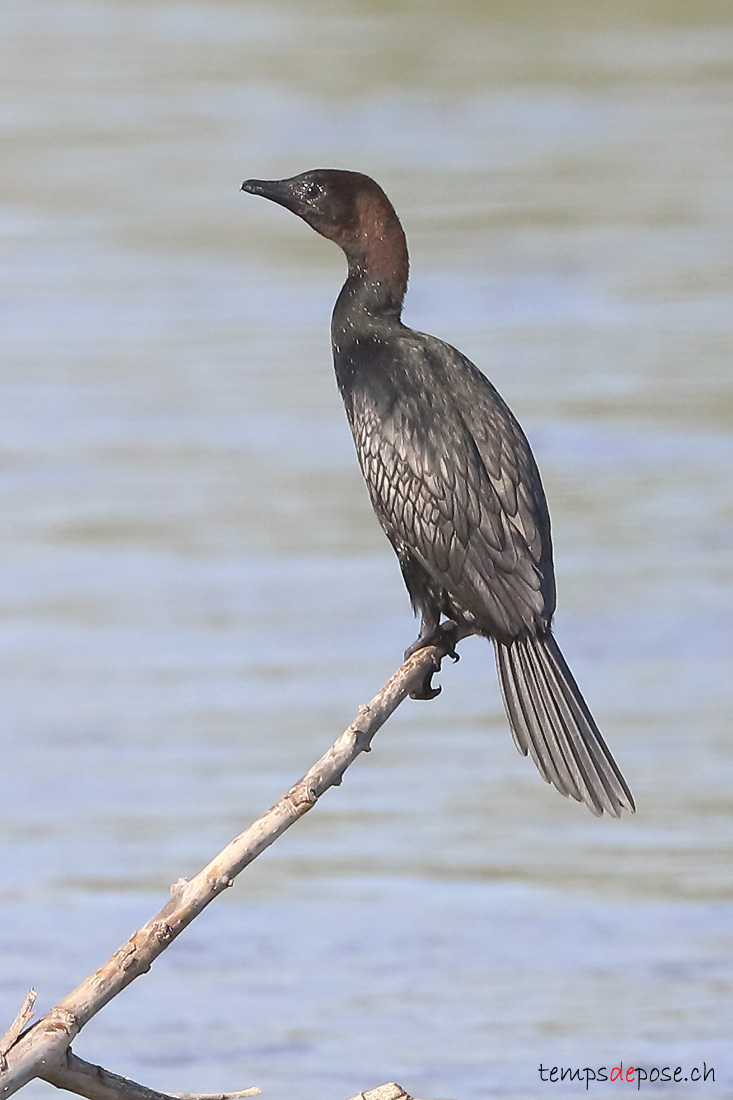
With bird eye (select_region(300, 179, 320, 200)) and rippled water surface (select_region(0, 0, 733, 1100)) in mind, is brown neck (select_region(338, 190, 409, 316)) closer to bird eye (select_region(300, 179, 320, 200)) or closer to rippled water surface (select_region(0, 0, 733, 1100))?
bird eye (select_region(300, 179, 320, 200))

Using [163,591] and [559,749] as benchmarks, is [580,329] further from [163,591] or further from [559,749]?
[559,749]

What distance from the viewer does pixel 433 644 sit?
5.05 meters

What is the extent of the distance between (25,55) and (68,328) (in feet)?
24.7

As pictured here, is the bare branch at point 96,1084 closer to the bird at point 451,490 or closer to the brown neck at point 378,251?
the bird at point 451,490

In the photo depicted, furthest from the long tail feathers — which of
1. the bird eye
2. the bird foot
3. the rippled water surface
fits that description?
the rippled water surface

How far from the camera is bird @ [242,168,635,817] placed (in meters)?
4.83

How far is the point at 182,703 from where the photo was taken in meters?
8.45

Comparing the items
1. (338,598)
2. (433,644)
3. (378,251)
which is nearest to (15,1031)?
(433,644)

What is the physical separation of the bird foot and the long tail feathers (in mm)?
144

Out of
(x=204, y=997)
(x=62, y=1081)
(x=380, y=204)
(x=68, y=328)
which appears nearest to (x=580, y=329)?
(x=68, y=328)

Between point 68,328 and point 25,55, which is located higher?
point 25,55

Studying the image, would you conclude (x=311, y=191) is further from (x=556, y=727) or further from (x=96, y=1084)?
(x=96, y=1084)

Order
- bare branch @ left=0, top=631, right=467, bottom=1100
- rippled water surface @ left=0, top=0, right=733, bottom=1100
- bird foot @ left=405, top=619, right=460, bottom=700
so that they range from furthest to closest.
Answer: rippled water surface @ left=0, top=0, right=733, bottom=1100 < bird foot @ left=405, top=619, right=460, bottom=700 < bare branch @ left=0, top=631, right=467, bottom=1100

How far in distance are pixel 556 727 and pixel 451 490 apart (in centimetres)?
52
